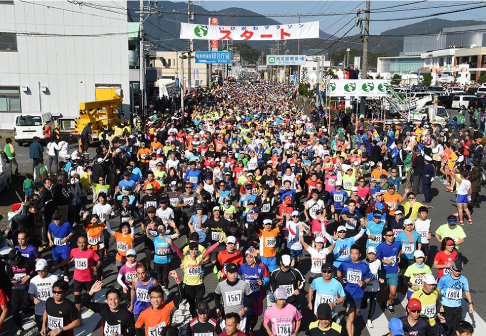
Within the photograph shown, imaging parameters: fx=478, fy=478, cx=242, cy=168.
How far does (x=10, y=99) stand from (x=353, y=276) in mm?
31407

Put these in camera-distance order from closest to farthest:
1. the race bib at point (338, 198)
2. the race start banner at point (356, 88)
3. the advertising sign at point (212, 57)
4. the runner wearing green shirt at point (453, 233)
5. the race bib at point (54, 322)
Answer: the race bib at point (54, 322), the runner wearing green shirt at point (453, 233), the race bib at point (338, 198), the race start banner at point (356, 88), the advertising sign at point (212, 57)

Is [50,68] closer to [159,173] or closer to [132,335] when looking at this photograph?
[159,173]

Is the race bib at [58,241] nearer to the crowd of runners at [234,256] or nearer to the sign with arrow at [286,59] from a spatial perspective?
the crowd of runners at [234,256]

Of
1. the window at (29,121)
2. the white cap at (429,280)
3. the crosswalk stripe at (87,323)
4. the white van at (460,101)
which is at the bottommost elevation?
the crosswalk stripe at (87,323)

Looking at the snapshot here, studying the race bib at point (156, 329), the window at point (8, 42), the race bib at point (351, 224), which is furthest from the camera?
the window at point (8, 42)

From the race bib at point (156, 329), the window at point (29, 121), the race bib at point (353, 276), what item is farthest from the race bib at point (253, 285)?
the window at point (29, 121)

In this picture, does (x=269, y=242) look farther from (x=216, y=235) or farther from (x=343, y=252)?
(x=216, y=235)

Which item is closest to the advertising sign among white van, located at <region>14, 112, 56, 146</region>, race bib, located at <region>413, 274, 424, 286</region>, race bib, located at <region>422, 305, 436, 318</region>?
white van, located at <region>14, 112, 56, 146</region>

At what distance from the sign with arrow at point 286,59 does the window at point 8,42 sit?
80.3 feet

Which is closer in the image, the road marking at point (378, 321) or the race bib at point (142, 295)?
the race bib at point (142, 295)

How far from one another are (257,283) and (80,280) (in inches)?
120

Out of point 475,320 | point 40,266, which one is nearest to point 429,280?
point 475,320

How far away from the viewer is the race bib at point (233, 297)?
6.86 metres

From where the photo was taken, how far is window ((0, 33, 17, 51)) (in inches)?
1234
